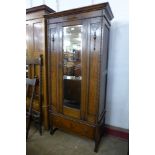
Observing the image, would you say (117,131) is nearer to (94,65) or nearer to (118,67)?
(118,67)

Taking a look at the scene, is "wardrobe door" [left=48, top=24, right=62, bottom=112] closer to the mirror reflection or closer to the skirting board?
the mirror reflection

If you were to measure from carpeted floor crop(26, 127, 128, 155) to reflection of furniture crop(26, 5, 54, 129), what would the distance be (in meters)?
0.26

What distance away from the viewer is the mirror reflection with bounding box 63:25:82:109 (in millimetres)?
1827

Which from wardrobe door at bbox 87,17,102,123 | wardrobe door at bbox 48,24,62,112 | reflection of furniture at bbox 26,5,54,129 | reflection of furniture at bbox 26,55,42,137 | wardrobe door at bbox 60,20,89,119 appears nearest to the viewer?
wardrobe door at bbox 87,17,102,123

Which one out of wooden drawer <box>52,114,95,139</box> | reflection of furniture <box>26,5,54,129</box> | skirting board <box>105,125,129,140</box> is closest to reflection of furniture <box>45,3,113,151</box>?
wooden drawer <box>52,114,95,139</box>

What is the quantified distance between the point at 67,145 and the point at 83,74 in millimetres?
1039

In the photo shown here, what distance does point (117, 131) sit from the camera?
7.17ft

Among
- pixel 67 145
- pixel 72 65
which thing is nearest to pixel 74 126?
pixel 67 145

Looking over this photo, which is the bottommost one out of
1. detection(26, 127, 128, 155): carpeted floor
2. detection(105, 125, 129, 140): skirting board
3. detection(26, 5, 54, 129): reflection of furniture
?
detection(26, 127, 128, 155): carpeted floor

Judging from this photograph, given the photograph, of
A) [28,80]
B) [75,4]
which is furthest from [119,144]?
[75,4]

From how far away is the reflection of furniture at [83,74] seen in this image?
5.39ft
